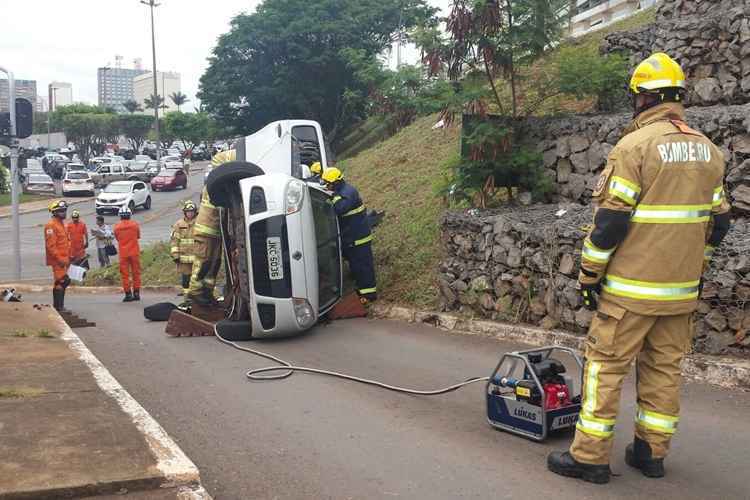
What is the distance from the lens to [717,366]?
6.72 m

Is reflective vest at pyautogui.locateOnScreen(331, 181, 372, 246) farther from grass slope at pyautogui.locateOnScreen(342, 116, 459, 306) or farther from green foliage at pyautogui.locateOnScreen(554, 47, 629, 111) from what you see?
green foliage at pyautogui.locateOnScreen(554, 47, 629, 111)

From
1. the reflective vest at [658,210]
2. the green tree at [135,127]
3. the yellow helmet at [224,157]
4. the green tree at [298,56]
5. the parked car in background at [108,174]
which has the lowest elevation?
the reflective vest at [658,210]

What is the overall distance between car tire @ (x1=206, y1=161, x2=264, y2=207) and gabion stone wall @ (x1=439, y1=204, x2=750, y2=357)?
2.71 metres

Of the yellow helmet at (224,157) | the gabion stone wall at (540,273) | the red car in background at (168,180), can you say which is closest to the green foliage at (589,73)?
the gabion stone wall at (540,273)

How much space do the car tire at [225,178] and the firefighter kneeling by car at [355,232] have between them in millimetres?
1440

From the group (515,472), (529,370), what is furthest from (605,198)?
(515,472)

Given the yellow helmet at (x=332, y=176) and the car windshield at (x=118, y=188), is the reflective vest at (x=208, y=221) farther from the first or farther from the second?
the car windshield at (x=118, y=188)

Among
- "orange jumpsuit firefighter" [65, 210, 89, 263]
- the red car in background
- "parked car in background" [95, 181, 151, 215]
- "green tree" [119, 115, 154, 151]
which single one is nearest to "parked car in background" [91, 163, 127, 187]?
the red car in background

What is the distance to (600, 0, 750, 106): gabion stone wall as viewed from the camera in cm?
1034

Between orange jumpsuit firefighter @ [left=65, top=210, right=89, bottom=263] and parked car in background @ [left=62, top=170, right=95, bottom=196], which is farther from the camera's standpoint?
parked car in background @ [left=62, top=170, right=95, bottom=196]

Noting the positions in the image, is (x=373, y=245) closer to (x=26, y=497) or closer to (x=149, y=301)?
(x=149, y=301)

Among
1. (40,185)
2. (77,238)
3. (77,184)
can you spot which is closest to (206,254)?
(77,238)

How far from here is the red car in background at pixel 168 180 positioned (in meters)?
54.9

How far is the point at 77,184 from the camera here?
52000 mm
